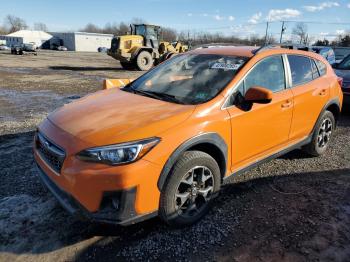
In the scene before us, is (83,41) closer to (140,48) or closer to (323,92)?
(140,48)

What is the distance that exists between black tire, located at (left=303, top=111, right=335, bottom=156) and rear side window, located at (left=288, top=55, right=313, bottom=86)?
0.71 m

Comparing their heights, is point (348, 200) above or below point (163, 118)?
below

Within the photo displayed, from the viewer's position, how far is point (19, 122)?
6910mm

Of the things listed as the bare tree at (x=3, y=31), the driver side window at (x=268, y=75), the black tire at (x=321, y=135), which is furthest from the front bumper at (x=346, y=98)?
the bare tree at (x=3, y=31)

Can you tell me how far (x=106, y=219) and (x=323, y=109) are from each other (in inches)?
146

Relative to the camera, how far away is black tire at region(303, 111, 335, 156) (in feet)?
16.0

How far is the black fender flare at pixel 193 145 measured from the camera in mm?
2774

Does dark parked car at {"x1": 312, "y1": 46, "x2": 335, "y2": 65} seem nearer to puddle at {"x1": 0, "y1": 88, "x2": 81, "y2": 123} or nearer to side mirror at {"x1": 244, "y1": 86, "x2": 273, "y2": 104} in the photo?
puddle at {"x1": 0, "y1": 88, "x2": 81, "y2": 123}

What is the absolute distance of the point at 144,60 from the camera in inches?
836

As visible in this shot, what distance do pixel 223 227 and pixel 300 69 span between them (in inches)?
99.3

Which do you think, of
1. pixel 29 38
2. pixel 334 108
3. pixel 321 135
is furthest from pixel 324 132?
pixel 29 38

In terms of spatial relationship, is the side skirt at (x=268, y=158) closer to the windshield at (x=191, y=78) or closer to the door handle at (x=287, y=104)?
the door handle at (x=287, y=104)

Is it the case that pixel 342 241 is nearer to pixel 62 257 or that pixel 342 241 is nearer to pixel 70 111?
pixel 62 257

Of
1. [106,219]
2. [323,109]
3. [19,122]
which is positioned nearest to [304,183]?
[323,109]
